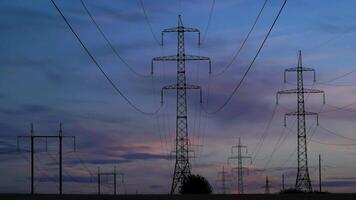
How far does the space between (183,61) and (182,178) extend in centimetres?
1188

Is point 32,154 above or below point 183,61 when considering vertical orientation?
below

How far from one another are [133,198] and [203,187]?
5352 cm

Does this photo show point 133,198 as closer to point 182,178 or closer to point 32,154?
point 182,178

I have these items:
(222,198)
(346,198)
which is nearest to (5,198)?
(222,198)

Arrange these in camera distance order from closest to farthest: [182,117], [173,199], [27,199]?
[27,199], [173,199], [182,117]

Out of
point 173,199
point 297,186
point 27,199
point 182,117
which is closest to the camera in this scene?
point 27,199

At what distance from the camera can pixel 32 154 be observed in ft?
327

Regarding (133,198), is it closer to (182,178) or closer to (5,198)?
(5,198)

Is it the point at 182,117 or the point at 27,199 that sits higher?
the point at 182,117

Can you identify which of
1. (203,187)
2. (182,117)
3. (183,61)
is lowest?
(203,187)

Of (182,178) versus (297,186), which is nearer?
(182,178)

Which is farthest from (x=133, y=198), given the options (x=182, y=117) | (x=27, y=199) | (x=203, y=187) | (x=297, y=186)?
(x=203, y=187)

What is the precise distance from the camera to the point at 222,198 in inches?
1914

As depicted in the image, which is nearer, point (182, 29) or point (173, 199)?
point (173, 199)
